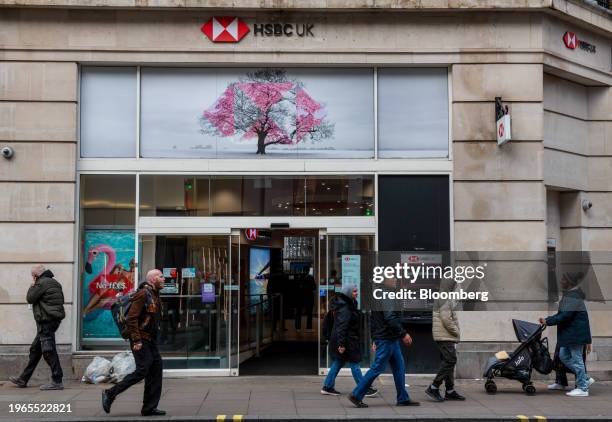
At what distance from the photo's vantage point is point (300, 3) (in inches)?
506

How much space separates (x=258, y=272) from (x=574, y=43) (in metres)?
7.46

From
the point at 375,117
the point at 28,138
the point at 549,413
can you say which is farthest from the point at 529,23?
the point at 28,138

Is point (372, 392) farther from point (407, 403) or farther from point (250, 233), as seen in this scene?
point (250, 233)

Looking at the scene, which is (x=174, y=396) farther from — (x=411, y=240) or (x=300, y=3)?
(x=300, y=3)

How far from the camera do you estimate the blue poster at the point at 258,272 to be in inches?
561

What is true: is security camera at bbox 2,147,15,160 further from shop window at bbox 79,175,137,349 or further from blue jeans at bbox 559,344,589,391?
blue jeans at bbox 559,344,589,391

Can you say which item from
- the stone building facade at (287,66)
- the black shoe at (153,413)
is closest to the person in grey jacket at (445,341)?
the stone building facade at (287,66)

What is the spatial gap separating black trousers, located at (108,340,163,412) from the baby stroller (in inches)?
199

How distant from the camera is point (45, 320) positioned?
38.1 feet

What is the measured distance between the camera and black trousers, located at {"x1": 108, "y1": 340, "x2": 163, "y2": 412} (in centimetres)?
927

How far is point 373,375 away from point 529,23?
23.2 feet

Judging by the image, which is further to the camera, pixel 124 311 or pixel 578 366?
pixel 578 366

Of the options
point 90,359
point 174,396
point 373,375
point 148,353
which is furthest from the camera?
point 90,359

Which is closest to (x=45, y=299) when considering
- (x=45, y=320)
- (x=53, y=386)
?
(x=45, y=320)
